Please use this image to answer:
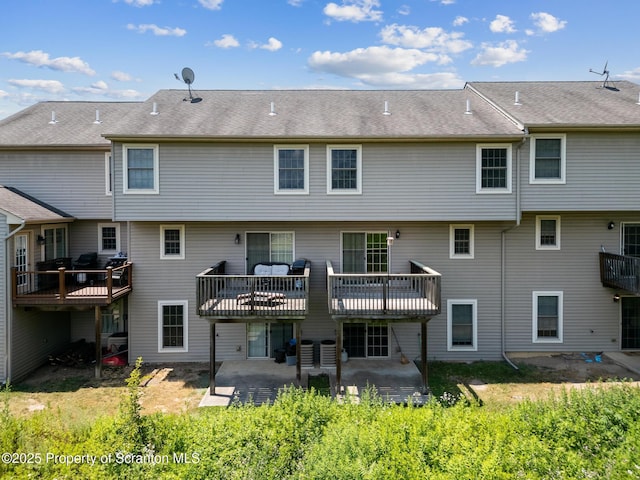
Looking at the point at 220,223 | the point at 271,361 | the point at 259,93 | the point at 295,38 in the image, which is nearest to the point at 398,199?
the point at 220,223

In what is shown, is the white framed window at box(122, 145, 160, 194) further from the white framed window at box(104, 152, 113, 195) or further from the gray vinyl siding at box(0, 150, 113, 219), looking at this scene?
the gray vinyl siding at box(0, 150, 113, 219)

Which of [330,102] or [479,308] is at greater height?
[330,102]

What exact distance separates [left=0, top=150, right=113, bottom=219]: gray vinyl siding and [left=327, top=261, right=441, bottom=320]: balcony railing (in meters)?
8.82

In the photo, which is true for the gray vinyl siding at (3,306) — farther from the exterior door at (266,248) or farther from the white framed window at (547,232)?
the white framed window at (547,232)

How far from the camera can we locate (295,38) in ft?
59.1

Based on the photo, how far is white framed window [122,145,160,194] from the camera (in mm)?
12117

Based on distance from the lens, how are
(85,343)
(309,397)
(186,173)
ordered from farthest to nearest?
(85,343)
(186,173)
(309,397)

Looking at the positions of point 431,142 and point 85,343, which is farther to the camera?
point 85,343

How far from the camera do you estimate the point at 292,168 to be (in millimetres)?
12289

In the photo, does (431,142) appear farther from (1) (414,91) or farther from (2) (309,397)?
(2) (309,397)

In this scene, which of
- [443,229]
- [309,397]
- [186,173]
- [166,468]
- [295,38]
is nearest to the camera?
[166,468]

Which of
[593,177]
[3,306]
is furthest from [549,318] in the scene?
[3,306]

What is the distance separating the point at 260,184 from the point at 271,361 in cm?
576

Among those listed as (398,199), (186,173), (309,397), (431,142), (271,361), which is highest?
(431,142)
